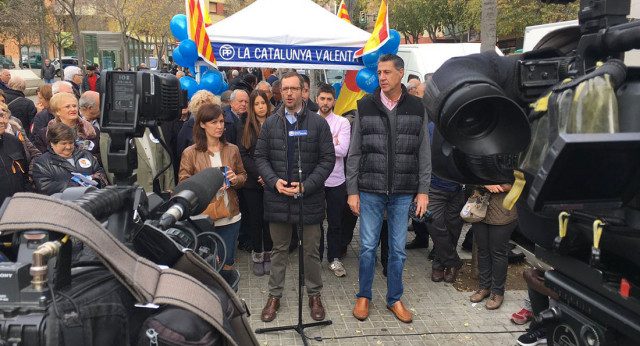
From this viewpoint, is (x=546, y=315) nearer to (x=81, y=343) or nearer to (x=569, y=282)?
(x=569, y=282)

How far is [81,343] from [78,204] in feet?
1.16

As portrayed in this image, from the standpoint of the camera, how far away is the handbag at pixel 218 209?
4.71m

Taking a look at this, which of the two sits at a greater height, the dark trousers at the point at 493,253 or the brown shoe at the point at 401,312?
the dark trousers at the point at 493,253

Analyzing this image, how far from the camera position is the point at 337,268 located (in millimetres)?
5629

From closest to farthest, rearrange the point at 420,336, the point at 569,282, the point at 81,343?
the point at 81,343 → the point at 569,282 → the point at 420,336

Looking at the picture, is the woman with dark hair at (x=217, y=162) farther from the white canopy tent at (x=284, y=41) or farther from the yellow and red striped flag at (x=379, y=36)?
the yellow and red striped flag at (x=379, y=36)

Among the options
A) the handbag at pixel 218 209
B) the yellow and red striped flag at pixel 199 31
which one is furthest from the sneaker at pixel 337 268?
the yellow and red striped flag at pixel 199 31

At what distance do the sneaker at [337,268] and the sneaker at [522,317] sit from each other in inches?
70.1

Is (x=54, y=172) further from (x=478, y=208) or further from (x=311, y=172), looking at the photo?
(x=478, y=208)

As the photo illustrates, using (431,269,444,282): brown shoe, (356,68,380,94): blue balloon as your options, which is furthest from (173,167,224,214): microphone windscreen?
(356,68,380,94): blue balloon

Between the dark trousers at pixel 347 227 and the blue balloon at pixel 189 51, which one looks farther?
the blue balloon at pixel 189 51

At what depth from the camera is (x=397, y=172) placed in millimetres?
4402

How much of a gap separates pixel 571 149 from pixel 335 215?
4402 millimetres

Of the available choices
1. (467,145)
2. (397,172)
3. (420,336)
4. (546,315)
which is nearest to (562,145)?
(467,145)
